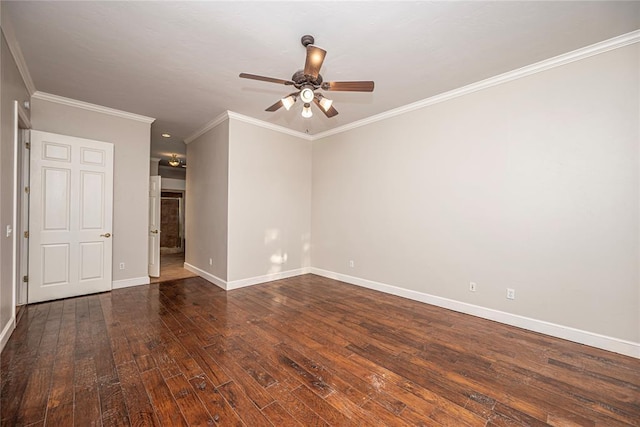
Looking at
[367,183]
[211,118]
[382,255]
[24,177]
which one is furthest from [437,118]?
[24,177]

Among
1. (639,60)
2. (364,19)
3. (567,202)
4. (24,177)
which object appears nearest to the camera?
(364,19)

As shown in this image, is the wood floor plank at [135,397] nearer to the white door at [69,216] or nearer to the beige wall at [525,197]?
the white door at [69,216]

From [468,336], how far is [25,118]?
5.99 meters

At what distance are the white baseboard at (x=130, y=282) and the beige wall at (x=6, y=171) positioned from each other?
164 centimetres

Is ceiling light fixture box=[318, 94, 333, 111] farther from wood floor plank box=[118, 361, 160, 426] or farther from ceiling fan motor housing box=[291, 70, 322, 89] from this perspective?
wood floor plank box=[118, 361, 160, 426]

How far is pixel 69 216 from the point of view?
3.97 metres

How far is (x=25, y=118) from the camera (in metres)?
3.38

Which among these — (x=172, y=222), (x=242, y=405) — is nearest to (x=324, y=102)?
(x=242, y=405)

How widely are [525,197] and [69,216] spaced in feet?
20.5

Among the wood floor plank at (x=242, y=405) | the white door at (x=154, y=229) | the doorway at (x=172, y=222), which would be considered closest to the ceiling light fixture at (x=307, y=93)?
the wood floor plank at (x=242, y=405)

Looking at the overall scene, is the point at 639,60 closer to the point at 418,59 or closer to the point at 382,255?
the point at 418,59

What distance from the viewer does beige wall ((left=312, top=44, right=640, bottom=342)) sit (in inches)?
103

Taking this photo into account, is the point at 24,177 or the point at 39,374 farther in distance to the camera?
the point at 24,177

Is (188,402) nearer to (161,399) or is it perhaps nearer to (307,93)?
(161,399)
